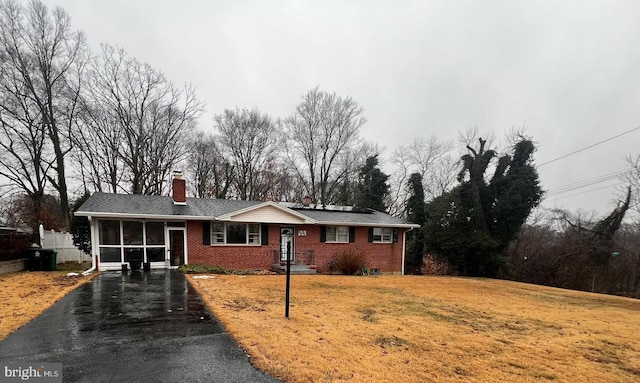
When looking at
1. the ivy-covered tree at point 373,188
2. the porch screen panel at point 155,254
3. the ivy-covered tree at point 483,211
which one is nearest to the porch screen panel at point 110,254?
the porch screen panel at point 155,254

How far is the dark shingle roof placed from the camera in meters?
Result: 12.9

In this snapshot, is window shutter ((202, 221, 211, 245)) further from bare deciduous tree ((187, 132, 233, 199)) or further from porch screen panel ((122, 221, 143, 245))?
bare deciduous tree ((187, 132, 233, 199))

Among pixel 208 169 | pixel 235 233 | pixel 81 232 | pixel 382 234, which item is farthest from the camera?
pixel 208 169

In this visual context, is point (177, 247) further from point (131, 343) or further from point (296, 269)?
point (131, 343)

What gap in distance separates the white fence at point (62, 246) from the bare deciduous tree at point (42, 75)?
475 centimetres

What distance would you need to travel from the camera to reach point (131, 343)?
167 inches

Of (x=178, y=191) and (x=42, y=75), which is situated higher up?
(x=42, y=75)

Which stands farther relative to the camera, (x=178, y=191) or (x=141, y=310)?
(x=178, y=191)

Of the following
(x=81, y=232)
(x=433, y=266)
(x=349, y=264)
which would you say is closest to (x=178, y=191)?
(x=81, y=232)

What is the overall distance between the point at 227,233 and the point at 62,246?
9606 mm

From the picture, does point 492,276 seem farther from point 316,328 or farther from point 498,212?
point 316,328

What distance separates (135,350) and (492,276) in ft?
72.4

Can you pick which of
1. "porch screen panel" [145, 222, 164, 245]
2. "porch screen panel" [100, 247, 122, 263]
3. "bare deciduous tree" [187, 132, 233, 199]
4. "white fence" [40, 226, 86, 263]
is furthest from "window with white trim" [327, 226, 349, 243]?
"bare deciduous tree" [187, 132, 233, 199]

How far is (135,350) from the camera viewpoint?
3.98 m
